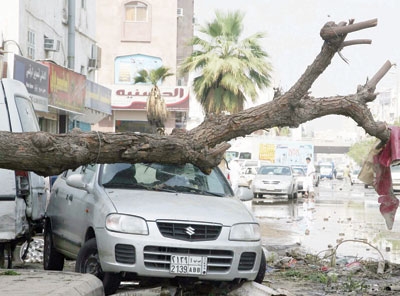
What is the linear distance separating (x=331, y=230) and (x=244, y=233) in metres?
11.7

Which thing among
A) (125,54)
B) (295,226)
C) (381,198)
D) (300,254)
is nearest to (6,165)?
(381,198)

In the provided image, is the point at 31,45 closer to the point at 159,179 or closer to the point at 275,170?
the point at 275,170

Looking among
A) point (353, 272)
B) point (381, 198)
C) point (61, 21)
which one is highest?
point (61, 21)

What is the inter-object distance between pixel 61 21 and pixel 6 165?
24086 millimetres

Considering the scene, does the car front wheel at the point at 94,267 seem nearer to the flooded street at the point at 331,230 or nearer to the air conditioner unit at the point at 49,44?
the flooded street at the point at 331,230

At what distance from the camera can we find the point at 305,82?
9.18m

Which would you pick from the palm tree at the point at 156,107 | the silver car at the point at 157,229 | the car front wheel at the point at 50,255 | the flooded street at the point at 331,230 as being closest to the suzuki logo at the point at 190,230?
the silver car at the point at 157,229

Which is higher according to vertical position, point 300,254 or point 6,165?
point 6,165

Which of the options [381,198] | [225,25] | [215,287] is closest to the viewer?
[215,287]

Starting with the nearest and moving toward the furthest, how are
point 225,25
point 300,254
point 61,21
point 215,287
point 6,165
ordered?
point 6,165, point 215,287, point 300,254, point 61,21, point 225,25

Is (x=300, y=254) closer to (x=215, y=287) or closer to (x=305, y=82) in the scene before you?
(x=215, y=287)

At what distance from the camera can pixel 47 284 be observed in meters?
7.87

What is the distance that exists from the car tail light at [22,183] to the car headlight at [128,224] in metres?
1.67

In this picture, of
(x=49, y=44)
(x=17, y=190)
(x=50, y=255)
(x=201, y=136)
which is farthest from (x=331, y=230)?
(x=201, y=136)
